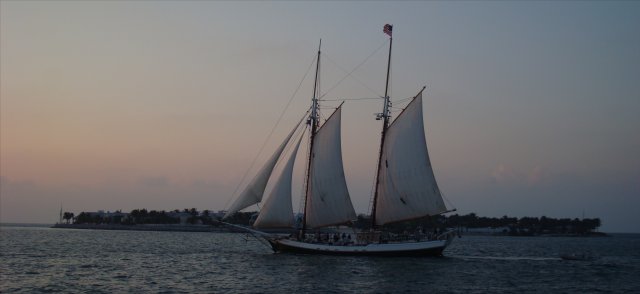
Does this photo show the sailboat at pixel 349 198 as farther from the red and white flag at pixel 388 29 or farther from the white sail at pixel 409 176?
the red and white flag at pixel 388 29

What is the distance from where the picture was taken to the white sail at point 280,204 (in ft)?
216

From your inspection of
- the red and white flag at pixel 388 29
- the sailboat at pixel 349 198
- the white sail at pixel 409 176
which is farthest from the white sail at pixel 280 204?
the red and white flag at pixel 388 29

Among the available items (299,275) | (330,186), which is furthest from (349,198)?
(299,275)

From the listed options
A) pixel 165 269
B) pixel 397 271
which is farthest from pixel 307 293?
pixel 165 269

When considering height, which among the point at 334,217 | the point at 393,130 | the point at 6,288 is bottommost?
the point at 6,288

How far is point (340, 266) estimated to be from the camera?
2327 inches

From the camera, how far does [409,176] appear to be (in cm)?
6806

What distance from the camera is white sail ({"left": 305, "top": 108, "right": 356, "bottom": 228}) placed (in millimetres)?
67750

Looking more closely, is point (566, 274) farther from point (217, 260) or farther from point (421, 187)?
point (217, 260)

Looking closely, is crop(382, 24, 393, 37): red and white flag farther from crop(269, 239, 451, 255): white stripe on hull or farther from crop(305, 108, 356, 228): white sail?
crop(269, 239, 451, 255): white stripe on hull

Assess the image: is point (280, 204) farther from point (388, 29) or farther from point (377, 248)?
point (388, 29)

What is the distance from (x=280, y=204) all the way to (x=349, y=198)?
7.11 meters

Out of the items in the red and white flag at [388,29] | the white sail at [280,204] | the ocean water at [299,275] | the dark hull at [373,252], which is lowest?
the ocean water at [299,275]

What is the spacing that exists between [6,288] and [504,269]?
42.1 m
